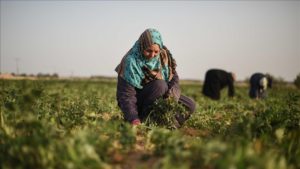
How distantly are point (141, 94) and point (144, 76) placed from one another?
0.71 ft

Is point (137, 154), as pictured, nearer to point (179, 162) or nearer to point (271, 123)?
point (179, 162)

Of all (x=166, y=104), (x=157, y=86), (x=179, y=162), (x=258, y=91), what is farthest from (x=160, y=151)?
(x=258, y=91)

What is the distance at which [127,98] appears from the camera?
430cm

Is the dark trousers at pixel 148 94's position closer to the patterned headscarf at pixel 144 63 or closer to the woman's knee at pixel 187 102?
the patterned headscarf at pixel 144 63

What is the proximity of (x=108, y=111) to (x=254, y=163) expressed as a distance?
13.4 ft

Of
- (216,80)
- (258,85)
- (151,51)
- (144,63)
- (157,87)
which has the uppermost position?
(151,51)

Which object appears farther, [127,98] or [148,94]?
[148,94]

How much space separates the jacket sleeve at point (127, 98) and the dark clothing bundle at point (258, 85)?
28.3ft

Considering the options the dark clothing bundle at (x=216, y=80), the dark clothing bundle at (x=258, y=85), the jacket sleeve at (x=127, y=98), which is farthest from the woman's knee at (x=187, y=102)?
the dark clothing bundle at (x=258, y=85)

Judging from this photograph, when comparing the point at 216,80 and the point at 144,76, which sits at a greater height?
the point at 144,76

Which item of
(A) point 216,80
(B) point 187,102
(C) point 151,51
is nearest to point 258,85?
(A) point 216,80

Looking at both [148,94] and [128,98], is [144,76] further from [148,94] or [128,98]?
[128,98]

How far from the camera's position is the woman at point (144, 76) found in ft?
14.3

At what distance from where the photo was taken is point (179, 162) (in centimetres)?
204
